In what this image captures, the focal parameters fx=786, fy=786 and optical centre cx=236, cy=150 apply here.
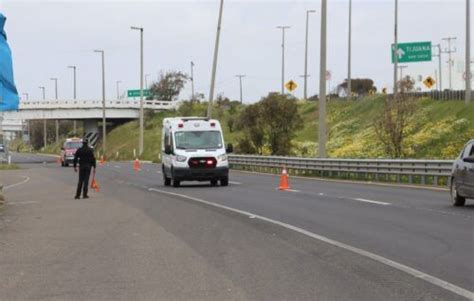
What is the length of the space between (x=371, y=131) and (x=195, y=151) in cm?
3055

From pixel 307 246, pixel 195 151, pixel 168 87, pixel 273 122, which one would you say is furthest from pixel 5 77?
pixel 168 87

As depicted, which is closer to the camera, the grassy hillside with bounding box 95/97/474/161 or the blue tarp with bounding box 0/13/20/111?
the blue tarp with bounding box 0/13/20/111

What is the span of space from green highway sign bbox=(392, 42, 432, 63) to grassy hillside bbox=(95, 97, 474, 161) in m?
3.06

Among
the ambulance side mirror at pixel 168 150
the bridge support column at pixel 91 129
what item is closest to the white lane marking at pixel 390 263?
the ambulance side mirror at pixel 168 150

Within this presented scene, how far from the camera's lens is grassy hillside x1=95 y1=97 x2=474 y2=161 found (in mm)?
43450

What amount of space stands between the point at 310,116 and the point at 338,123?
41.6 ft

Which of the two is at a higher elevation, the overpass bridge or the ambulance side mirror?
the overpass bridge

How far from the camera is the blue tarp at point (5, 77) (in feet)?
68.6

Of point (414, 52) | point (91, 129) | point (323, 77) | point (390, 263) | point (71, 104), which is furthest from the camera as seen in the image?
point (91, 129)

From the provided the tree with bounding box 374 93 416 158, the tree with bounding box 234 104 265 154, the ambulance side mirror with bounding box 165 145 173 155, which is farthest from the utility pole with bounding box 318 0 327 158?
the tree with bounding box 234 104 265 154

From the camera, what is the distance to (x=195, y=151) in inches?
1086

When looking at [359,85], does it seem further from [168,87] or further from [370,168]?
[370,168]

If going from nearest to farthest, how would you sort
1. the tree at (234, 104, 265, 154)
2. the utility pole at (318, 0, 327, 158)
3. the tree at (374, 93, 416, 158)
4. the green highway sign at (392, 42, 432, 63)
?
the utility pole at (318, 0, 327, 158) → the tree at (374, 93, 416, 158) → the tree at (234, 104, 265, 154) → the green highway sign at (392, 42, 432, 63)

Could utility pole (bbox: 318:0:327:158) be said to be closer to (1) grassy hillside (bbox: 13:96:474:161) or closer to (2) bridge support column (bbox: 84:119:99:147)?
(1) grassy hillside (bbox: 13:96:474:161)
